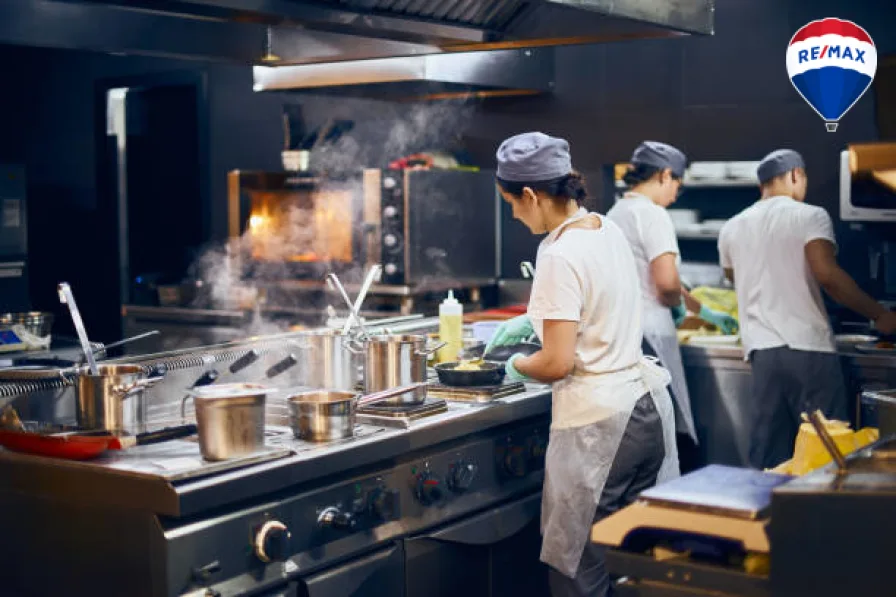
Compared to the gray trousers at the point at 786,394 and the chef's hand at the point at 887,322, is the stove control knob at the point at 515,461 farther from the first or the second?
the chef's hand at the point at 887,322

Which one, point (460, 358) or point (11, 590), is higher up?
point (460, 358)

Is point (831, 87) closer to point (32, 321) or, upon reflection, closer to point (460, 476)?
point (460, 476)

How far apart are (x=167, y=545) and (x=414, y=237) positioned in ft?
12.4

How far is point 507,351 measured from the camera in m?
4.22

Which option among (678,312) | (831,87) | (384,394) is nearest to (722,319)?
(678,312)

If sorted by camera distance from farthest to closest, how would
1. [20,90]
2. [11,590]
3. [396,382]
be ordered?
[20,90] < [396,382] < [11,590]

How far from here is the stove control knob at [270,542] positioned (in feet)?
8.87

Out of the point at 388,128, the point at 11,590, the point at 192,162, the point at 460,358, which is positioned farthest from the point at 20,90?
the point at 11,590

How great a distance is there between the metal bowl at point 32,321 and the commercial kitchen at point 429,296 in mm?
23

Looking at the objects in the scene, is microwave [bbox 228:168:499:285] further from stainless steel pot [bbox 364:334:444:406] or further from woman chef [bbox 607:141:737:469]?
stainless steel pot [bbox 364:334:444:406]

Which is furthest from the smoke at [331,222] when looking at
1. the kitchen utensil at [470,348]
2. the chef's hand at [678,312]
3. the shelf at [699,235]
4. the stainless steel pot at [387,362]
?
the stainless steel pot at [387,362]

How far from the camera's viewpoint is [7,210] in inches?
287

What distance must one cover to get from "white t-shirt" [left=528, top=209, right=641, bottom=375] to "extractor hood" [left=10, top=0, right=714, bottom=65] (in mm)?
693

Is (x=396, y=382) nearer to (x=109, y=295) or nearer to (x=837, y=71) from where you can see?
(x=837, y=71)
